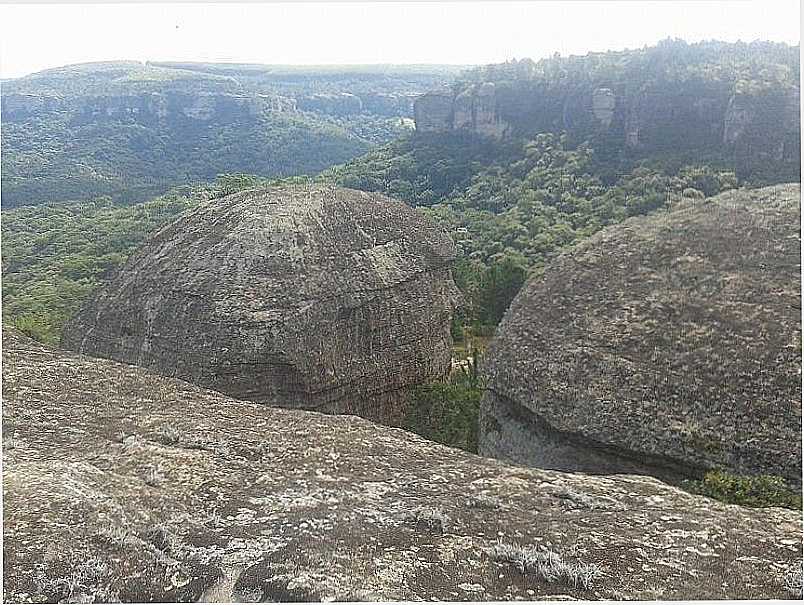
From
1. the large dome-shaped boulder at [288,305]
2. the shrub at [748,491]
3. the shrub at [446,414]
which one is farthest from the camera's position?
the shrub at [446,414]

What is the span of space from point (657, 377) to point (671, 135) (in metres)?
43.0

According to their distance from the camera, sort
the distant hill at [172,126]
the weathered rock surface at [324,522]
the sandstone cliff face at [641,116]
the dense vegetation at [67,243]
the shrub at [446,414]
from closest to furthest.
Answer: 1. the weathered rock surface at [324,522]
2. the shrub at [446,414]
3. the dense vegetation at [67,243]
4. the sandstone cliff face at [641,116]
5. the distant hill at [172,126]

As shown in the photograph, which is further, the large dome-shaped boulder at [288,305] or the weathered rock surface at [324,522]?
the large dome-shaped boulder at [288,305]

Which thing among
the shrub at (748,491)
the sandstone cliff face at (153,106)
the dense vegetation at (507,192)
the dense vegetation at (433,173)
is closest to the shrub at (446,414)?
the dense vegetation at (433,173)

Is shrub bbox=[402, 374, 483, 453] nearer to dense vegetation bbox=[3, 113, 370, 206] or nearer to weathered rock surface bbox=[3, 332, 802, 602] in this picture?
weathered rock surface bbox=[3, 332, 802, 602]

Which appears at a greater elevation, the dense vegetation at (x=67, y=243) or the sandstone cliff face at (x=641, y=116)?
the sandstone cliff face at (x=641, y=116)

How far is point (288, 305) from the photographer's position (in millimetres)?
13164

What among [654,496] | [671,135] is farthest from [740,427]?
[671,135]

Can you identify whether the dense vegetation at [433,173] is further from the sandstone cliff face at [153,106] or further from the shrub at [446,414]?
the sandstone cliff face at [153,106]

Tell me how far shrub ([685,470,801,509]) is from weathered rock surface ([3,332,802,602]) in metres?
1.05

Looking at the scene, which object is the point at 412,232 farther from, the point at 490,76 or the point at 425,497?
the point at 490,76

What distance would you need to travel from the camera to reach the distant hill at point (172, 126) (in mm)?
42406

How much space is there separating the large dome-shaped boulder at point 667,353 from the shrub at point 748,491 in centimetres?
63

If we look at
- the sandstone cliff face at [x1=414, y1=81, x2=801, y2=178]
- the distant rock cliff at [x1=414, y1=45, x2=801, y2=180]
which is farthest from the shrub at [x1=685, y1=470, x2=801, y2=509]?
the distant rock cliff at [x1=414, y1=45, x2=801, y2=180]
